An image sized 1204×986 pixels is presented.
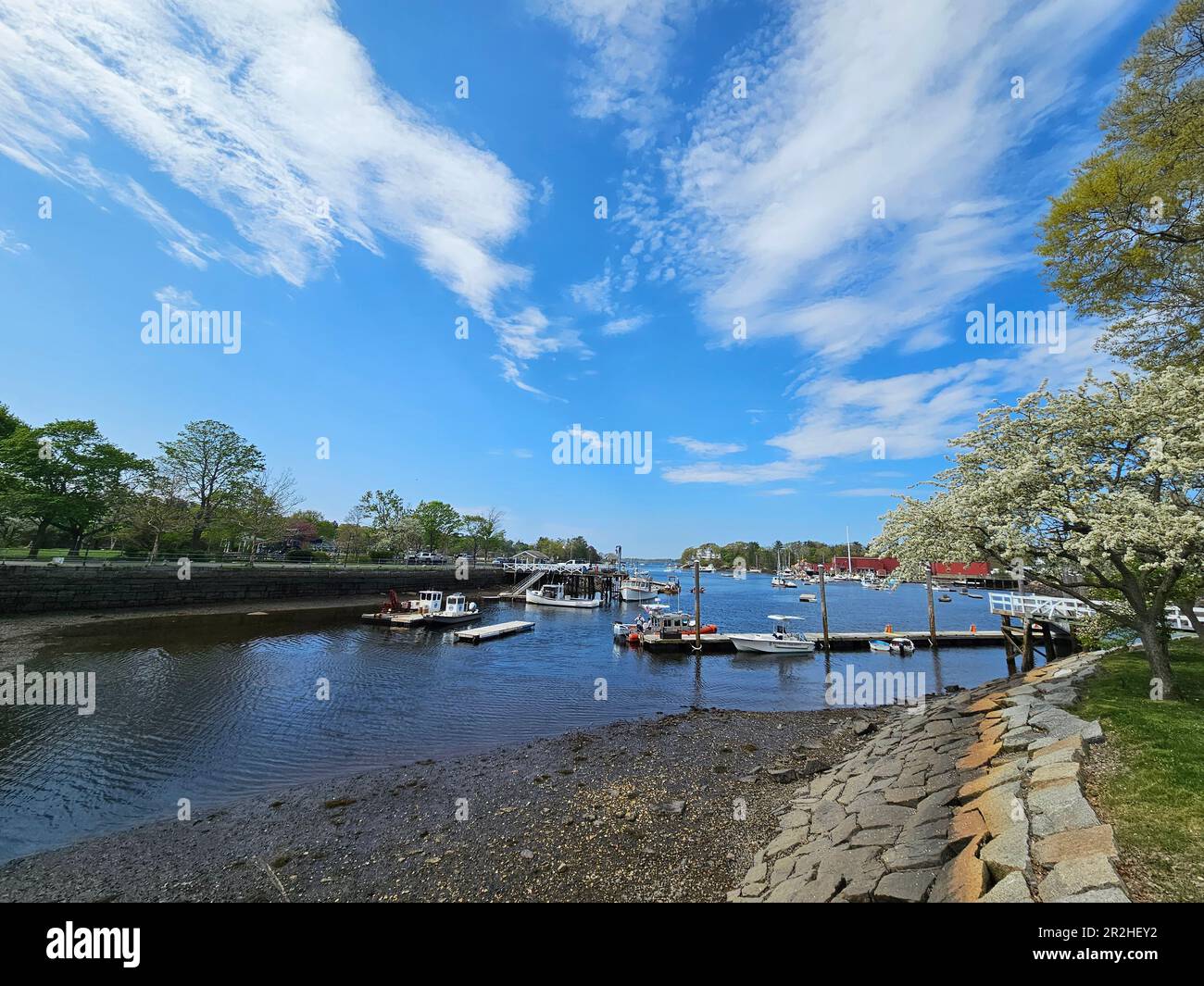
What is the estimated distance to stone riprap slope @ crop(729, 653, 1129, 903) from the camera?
5086 mm

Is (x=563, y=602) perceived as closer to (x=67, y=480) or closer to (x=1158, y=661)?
(x=67, y=480)

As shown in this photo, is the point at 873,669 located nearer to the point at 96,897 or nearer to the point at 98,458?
the point at 96,897

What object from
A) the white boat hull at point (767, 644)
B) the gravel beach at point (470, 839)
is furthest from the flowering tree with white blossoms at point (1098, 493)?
the white boat hull at point (767, 644)

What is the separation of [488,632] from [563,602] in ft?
84.7

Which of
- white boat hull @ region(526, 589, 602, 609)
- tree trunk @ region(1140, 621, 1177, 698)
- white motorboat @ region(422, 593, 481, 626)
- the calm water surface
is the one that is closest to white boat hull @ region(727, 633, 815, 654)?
the calm water surface

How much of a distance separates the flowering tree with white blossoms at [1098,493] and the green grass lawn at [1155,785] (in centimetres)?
220

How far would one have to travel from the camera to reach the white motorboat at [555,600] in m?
62.2

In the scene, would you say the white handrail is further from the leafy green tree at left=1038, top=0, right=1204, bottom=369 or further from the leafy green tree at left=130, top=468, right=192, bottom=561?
the leafy green tree at left=130, top=468, right=192, bottom=561

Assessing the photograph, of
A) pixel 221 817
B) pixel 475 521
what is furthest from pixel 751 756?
pixel 475 521

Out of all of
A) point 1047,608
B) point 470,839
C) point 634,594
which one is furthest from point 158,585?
point 1047,608

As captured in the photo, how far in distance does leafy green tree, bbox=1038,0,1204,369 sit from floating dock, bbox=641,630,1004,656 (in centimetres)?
2632

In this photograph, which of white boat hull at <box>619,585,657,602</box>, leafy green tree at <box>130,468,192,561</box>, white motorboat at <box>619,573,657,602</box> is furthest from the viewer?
white boat hull at <box>619,585,657,602</box>

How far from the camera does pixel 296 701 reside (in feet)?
64.9
